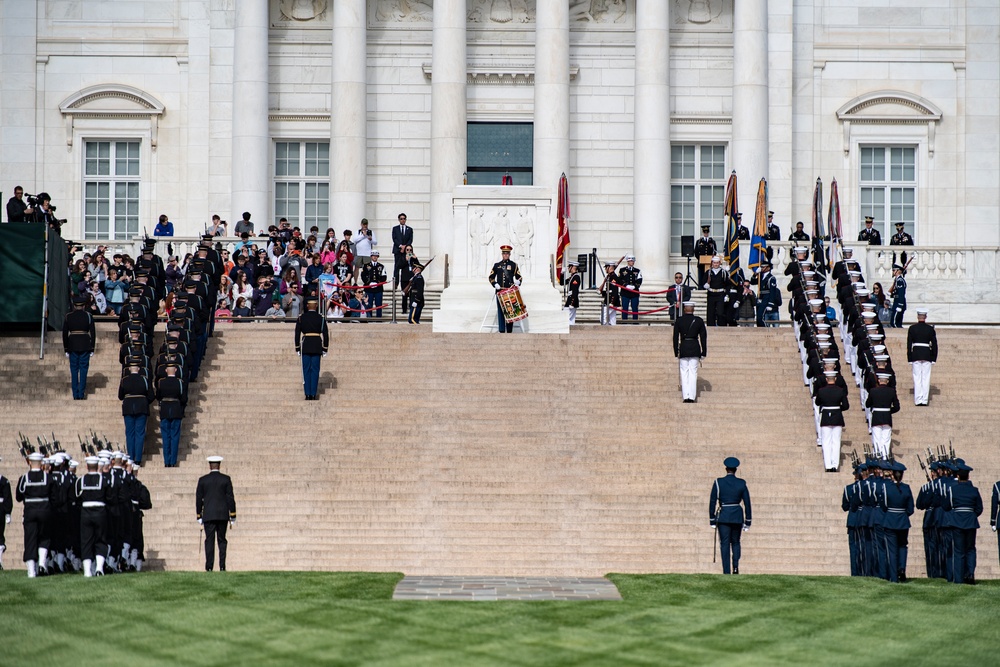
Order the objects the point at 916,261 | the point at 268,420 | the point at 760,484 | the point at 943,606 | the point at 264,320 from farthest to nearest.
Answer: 1. the point at 916,261
2. the point at 264,320
3. the point at 268,420
4. the point at 760,484
5. the point at 943,606

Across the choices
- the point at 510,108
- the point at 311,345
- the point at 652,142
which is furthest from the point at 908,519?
the point at 510,108

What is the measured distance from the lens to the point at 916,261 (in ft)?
128

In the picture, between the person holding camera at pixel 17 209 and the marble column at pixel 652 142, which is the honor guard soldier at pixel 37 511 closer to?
the person holding camera at pixel 17 209

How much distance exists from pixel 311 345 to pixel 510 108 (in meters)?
17.3

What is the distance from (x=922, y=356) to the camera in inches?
1050

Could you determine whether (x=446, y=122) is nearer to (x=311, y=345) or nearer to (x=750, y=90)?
(x=750, y=90)

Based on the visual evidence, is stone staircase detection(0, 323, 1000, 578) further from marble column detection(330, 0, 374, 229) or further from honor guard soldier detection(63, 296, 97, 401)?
marble column detection(330, 0, 374, 229)

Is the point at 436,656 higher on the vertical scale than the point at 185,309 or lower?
lower

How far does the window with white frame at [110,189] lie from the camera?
140 feet

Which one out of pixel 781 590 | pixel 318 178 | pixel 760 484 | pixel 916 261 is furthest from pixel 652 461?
pixel 318 178

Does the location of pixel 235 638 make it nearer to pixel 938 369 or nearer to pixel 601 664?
pixel 601 664

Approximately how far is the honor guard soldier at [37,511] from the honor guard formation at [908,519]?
961 centimetres

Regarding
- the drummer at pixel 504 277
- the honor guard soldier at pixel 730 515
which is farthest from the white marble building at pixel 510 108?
the honor guard soldier at pixel 730 515

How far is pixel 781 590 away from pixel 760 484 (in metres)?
4.74
